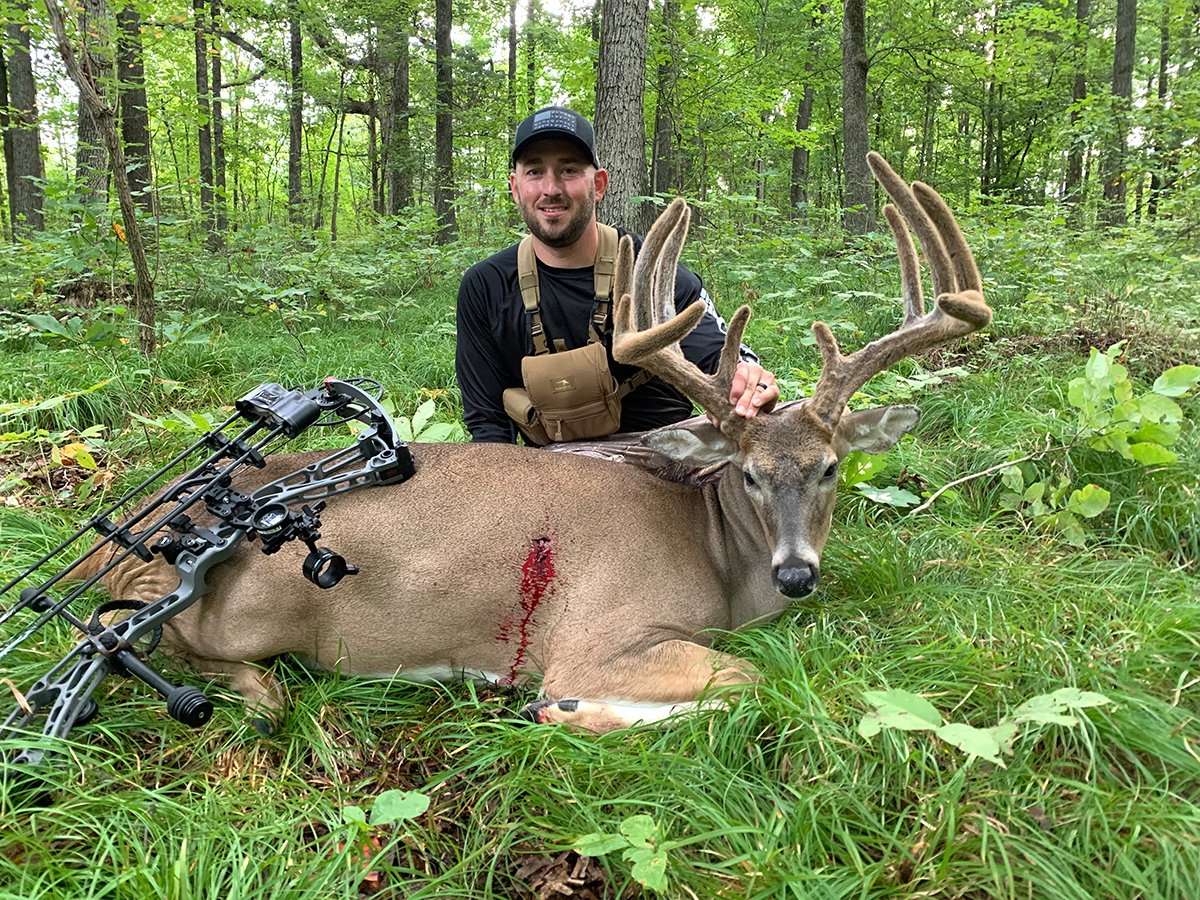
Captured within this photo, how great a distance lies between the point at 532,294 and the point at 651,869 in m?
3.05

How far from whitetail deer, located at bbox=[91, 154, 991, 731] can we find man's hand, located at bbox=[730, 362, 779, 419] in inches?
2.1

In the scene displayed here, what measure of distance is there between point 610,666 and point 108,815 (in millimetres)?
1560

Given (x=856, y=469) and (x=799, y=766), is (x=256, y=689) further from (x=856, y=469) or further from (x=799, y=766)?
(x=856, y=469)

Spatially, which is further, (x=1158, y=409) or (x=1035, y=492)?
(x=1035, y=492)

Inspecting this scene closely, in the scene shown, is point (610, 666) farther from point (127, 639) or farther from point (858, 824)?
point (127, 639)

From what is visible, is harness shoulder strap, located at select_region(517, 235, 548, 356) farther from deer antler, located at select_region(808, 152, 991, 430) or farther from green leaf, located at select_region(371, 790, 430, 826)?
green leaf, located at select_region(371, 790, 430, 826)

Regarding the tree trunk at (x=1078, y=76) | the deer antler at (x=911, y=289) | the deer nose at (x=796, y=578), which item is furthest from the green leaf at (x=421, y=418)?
the tree trunk at (x=1078, y=76)

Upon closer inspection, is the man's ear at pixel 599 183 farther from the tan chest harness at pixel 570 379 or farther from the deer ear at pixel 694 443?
the deer ear at pixel 694 443

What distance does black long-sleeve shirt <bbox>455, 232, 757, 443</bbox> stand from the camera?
4.31 metres

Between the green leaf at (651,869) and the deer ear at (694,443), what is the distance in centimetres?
175

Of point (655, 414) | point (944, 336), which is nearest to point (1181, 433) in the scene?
point (944, 336)

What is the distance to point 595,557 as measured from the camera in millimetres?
3109

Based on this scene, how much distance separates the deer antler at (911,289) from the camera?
10.0ft

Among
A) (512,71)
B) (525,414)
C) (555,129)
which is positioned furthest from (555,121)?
(512,71)
